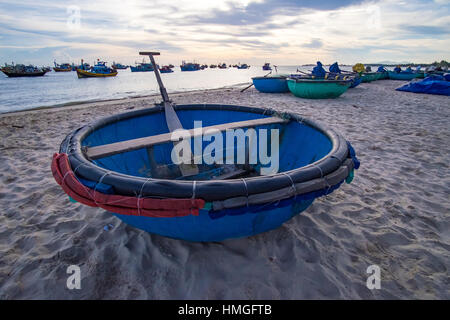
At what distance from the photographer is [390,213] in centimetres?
272

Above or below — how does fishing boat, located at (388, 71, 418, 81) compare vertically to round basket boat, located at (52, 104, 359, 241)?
above

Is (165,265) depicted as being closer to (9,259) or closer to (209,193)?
(209,193)

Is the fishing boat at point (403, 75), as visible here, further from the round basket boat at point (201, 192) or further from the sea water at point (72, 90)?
the round basket boat at point (201, 192)

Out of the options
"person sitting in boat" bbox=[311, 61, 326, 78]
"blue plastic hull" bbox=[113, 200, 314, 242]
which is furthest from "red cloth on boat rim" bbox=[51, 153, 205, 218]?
"person sitting in boat" bbox=[311, 61, 326, 78]

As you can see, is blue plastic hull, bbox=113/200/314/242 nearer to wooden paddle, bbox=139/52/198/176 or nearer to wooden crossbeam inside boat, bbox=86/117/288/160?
wooden crossbeam inside boat, bbox=86/117/288/160

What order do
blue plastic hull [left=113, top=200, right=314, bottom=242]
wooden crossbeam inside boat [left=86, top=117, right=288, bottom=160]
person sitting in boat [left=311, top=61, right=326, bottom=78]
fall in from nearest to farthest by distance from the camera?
1. blue plastic hull [left=113, top=200, right=314, bottom=242]
2. wooden crossbeam inside boat [left=86, top=117, right=288, bottom=160]
3. person sitting in boat [left=311, top=61, right=326, bottom=78]

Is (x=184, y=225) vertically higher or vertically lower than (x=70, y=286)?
higher

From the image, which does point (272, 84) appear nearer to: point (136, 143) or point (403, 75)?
point (136, 143)

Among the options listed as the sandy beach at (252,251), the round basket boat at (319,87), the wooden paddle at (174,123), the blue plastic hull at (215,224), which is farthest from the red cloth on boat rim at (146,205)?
the round basket boat at (319,87)

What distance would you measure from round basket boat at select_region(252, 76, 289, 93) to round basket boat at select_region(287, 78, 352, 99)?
70.0 inches

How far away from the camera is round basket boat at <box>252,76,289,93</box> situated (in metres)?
13.8

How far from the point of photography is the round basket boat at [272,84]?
1377cm
